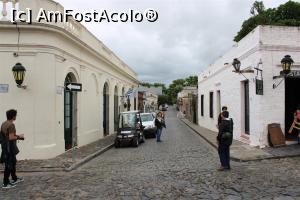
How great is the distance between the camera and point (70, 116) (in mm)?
15281

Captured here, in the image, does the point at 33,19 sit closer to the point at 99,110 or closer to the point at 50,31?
the point at 50,31

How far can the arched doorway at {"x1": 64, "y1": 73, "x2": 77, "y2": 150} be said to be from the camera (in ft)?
48.6

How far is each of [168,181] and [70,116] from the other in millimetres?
7711

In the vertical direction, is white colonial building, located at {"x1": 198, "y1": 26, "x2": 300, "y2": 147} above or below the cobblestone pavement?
above

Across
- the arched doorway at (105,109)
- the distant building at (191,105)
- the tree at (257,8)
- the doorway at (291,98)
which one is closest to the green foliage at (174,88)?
the distant building at (191,105)

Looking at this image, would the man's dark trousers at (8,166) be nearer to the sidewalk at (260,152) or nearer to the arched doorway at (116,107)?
the sidewalk at (260,152)

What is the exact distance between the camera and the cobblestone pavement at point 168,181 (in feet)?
24.4

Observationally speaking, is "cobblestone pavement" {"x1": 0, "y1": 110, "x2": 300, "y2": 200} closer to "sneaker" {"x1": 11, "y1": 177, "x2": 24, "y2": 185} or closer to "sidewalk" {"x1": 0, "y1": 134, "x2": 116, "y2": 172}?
"sneaker" {"x1": 11, "y1": 177, "x2": 24, "y2": 185}

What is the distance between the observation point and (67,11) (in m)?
14.3

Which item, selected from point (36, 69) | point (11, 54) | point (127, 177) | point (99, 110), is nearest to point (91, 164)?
point (127, 177)

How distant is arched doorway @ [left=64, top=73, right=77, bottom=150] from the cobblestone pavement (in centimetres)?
332

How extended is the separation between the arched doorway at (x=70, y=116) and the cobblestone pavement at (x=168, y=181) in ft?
10.9

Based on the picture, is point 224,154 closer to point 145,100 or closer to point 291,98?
point 291,98

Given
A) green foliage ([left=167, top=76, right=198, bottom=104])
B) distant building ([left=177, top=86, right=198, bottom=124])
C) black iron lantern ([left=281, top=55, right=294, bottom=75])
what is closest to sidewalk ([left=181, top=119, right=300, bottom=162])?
black iron lantern ([left=281, top=55, right=294, bottom=75])
